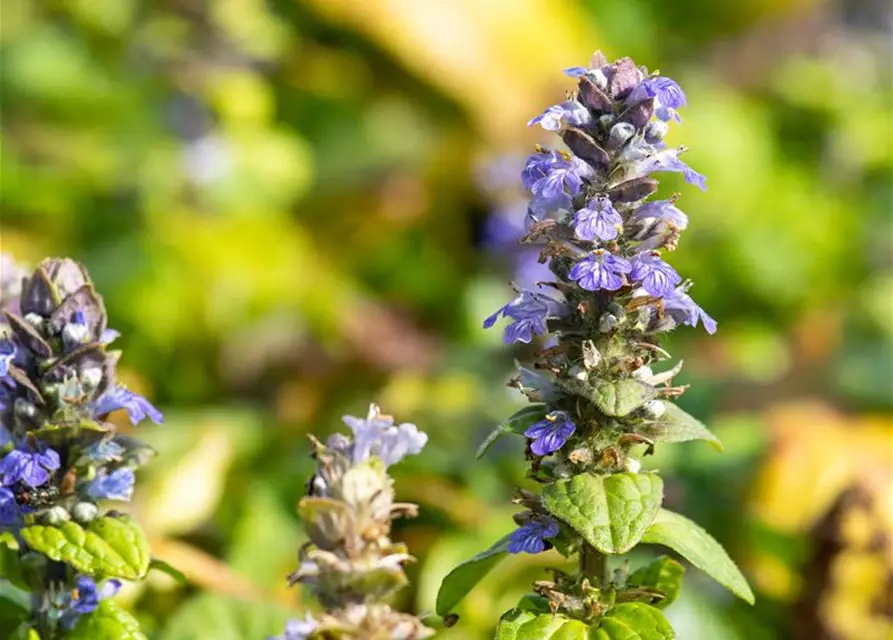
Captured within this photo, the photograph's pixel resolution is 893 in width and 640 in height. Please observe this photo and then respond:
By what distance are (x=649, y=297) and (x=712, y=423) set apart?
2974mm

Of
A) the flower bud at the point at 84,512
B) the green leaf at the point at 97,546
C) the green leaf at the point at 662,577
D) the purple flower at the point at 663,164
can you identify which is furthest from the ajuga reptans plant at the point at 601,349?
the flower bud at the point at 84,512

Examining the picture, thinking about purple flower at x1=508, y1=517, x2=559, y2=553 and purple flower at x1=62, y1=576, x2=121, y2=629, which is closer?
purple flower at x1=508, y1=517, x2=559, y2=553

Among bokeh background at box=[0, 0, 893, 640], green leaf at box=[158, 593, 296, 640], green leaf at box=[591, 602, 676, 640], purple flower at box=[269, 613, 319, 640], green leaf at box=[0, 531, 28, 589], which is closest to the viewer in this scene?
purple flower at box=[269, 613, 319, 640]

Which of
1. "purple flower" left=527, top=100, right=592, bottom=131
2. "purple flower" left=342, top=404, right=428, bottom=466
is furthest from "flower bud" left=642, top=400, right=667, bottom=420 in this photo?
"purple flower" left=527, top=100, right=592, bottom=131

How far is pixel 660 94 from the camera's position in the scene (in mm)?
2385

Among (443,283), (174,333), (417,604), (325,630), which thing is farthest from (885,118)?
(325,630)

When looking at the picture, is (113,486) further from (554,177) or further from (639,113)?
(639,113)

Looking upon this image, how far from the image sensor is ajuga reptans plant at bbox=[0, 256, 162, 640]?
2.44m

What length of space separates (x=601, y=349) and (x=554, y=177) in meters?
0.34

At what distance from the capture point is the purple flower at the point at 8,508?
2469mm

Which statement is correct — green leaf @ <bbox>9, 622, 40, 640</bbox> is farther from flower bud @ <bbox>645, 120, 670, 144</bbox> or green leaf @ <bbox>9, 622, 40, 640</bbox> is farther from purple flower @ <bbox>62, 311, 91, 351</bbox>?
flower bud @ <bbox>645, 120, 670, 144</bbox>

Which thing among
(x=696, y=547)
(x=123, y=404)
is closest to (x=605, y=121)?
(x=696, y=547)

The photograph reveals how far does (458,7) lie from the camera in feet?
28.4

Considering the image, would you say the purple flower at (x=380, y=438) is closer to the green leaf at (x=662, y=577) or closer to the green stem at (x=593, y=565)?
the green stem at (x=593, y=565)
